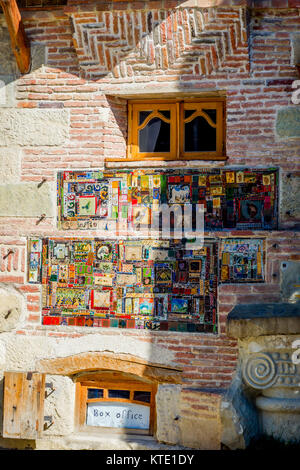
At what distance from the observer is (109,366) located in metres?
5.78

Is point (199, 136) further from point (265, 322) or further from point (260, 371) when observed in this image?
point (260, 371)

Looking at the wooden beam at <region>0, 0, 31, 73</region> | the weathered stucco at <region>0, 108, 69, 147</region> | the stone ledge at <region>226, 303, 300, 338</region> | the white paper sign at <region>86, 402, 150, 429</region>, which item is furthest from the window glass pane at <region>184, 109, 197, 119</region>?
the white paper sign at <region>86, 402, 150, 429</region>

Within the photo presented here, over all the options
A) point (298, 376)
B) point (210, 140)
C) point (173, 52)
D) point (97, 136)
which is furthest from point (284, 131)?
point (298, 376)

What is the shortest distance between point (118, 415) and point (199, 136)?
278 centimetres

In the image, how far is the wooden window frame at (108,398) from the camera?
19.3 feet

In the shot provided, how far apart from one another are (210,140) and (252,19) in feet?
3.77

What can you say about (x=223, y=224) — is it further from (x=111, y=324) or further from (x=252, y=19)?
(x=252, y=19)

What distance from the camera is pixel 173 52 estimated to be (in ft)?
18.8

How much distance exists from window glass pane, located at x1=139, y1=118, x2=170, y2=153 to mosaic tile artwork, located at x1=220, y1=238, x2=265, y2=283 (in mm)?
1142

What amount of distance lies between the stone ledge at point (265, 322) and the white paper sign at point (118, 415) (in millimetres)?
1443

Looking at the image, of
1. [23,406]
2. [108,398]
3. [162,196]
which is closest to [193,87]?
[162,196]

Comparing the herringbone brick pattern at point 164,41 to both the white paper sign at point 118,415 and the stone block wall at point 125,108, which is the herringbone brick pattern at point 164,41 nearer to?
the stone block wall at point 125,108

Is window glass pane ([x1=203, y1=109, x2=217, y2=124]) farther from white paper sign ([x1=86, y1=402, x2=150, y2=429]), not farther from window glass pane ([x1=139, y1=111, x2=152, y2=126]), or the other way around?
white paper sign ([x1=86, y1=402, x2=150, y2=429])

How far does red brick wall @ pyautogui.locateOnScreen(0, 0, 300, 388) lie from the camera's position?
220 inches
